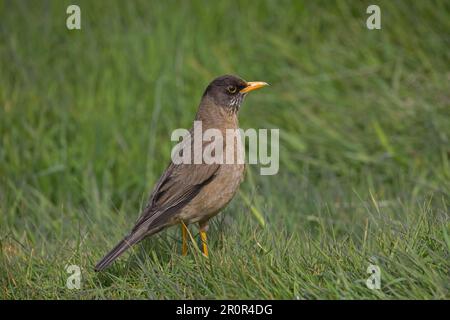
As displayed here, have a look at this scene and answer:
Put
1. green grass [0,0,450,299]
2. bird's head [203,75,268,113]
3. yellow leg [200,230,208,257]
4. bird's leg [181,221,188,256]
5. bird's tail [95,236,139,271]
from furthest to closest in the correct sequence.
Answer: green grass [0,0,450,299] → bird's head [203,75,268,113] → bird's leg [181,221,188,256] → yellow leg [200,230,208,257] → bird's tail [95,236,139,271]

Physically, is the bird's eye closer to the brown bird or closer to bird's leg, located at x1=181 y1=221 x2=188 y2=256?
the brown bird

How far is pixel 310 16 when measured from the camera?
30.4ft

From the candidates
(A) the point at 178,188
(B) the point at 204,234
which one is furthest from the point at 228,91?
(B) the point at 204,234

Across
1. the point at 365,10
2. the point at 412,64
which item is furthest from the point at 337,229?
the point at 365,10

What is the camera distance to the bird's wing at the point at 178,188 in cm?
550

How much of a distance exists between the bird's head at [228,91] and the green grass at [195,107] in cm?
74

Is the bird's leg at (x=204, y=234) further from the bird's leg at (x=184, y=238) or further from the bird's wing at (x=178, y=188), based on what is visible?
the bird's wing at (x=178, y=188)

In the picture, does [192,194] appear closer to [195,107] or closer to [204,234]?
[204,234]

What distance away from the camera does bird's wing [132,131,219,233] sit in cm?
550

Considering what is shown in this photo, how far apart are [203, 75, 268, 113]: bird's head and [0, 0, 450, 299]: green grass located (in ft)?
2.42

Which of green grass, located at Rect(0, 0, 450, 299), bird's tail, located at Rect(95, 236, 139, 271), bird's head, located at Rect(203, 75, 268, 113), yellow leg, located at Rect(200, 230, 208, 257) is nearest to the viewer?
bird's tail, located at Rect(95, 236, 139, 271)

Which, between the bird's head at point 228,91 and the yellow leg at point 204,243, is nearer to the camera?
the yellow leg at point 204,243

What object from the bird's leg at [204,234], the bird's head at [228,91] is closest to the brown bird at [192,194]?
the bird's leg at [204,234]
